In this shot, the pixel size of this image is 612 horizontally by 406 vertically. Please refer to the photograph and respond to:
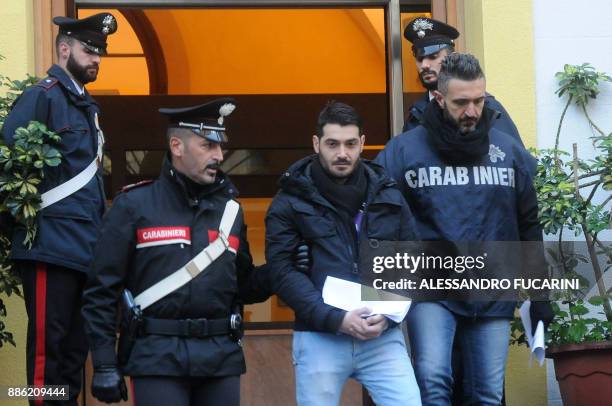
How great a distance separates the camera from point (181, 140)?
679 cm

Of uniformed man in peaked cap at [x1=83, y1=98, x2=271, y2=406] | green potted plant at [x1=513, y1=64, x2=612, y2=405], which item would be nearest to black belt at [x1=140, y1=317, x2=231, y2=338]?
uniformed man in peaked cap at [x1=83, y1=98, x2=271, y2=406]

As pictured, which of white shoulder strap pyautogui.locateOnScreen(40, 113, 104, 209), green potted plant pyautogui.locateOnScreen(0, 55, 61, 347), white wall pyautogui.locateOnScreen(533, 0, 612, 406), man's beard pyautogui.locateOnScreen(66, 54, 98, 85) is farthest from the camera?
white wall pyautogui.locateOnScreen(533, 0, 612, 406)

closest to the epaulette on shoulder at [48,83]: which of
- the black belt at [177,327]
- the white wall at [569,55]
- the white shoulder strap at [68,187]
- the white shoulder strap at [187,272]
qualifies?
the white shoulder strap at [68,187]

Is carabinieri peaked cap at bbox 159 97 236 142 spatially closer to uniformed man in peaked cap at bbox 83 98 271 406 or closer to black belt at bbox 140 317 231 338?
uniformed man in peaked cap at bbox 83 98 271 406

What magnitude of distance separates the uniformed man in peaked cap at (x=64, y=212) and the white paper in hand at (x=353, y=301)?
1.31m

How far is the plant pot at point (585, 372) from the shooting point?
750 centimetres

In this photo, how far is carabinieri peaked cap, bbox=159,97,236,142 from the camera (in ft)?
22.3

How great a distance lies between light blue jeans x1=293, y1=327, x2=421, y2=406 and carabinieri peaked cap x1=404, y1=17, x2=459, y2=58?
5.92 ft

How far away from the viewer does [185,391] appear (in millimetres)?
6465

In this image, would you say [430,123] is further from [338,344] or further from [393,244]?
[338,344]

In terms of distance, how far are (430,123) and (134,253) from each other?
161 centimetres

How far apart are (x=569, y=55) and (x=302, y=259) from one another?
2704 millimetres

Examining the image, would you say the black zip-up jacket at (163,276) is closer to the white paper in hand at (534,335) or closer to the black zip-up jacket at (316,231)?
the black zip-up jacket at (316,231)

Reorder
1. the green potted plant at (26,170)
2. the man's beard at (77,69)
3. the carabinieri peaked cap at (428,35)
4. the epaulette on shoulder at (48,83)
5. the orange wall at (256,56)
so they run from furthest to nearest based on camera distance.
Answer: the orange wall at (256,56)
the carabinieri peaked cap at (428,35)
the man's beard at (77,69)
the epaulette on shoulder at (48,83)
the green potted plant at (26,170)
